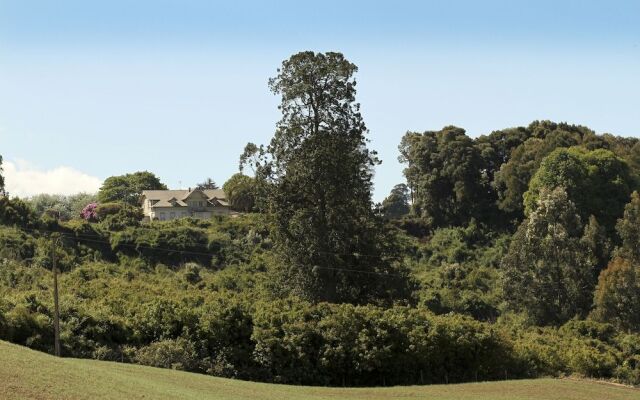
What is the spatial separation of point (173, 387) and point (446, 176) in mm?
51475

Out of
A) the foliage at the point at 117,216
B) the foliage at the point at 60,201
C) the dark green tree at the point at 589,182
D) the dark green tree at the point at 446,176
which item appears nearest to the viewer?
the dark green tree at the point at 589,182

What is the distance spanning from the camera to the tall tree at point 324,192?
5034 cm

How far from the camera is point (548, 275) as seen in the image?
5806 centimetres

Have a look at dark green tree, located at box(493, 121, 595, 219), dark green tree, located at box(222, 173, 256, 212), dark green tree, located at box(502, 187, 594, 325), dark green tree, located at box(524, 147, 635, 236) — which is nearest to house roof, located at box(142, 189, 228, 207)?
dark green tree, located at box(222, 173, 256, 212)

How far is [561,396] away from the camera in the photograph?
120 ft

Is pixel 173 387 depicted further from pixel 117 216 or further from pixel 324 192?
pixel 117 216

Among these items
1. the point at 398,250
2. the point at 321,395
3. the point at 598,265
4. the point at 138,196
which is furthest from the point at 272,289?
the point at 138,196

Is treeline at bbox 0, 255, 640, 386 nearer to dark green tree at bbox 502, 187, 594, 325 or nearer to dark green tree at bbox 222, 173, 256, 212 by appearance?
dark green tree at bbox 502, 187, 594, 325

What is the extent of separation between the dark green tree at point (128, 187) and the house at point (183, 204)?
811cm

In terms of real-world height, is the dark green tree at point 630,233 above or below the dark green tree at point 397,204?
below

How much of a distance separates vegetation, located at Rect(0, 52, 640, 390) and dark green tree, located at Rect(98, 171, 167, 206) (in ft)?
106

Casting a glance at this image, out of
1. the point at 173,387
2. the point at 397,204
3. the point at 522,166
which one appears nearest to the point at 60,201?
the point at 397,204

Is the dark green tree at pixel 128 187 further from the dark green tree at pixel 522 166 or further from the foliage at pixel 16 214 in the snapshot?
the dark green tree at pixel 522 166

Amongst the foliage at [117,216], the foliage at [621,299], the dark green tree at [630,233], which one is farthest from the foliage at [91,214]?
the foliage at [621,299]
